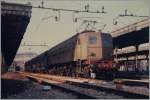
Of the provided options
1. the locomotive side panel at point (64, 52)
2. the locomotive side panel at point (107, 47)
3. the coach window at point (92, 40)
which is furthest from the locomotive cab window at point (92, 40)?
the locomotive side panel at point (64, 52)

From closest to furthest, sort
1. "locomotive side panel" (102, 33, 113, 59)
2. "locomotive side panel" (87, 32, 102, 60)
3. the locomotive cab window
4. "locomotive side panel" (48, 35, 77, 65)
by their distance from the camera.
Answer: "locomotive side panel" (87, 32, 102, 60), "locomotive side panel" (102, 33, 113, 59), the locomotive cab window, "locomotive side panel" (48, 35, 77, 65)

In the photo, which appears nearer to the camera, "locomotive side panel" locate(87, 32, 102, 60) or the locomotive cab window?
"locomotive side panel" locate(87, 32, 102, 60)

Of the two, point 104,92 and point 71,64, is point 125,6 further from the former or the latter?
point 71,64

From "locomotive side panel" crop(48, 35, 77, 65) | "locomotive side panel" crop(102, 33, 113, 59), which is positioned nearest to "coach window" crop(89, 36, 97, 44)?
"locomotive side panel" crop(102, 33, 113, 59)

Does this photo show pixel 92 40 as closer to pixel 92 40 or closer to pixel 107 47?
pixel 92 40

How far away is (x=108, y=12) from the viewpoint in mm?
10156

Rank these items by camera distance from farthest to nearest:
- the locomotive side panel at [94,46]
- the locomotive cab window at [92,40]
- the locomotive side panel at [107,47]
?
the locomotive cab window at [92,40], the locomotive side panel at [107,47], the locomotive side panel at [94,46]

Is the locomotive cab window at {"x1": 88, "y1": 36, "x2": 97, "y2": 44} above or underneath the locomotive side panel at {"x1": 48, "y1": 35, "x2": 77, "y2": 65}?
above

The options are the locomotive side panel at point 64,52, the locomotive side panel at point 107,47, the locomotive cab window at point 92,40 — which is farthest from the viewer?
the locomotive side panel at point 64,52

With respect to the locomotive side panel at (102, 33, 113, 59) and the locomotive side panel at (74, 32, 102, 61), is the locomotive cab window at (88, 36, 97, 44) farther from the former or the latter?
the locomotive side panel at (102, 33, 113, 59)

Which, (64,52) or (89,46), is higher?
(89,46)

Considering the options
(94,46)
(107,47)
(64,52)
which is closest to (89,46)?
(94,46)

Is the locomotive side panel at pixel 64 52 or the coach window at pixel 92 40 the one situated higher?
the coach window at pixel 92 40

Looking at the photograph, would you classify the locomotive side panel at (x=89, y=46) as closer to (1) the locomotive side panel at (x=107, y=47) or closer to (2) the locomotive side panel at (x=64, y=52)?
(1) the locomotive side panel at (x=107, y=47)
